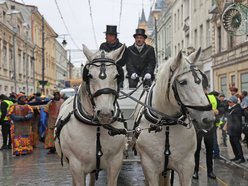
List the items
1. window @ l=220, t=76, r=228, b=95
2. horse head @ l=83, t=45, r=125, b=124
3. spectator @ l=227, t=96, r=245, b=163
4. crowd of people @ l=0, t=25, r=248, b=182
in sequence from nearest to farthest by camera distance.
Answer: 1. horse head @ l=83, t=45, r=125, b=124
2. crowd of people @ l=0, t=25, r=248, b=182
3. spectator @ l=227, t=96, r=245, b=163
4. window @ l=220, t=76, r=228, b=95

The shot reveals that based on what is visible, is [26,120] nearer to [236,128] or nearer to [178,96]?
[236,128]

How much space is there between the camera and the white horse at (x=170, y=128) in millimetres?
4680

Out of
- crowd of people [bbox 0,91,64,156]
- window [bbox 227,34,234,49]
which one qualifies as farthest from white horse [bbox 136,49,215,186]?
window [bbox 227,34,234,49]

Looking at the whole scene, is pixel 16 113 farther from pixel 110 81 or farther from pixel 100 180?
pixel 110 81

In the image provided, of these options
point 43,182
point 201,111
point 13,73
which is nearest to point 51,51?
point 13,73

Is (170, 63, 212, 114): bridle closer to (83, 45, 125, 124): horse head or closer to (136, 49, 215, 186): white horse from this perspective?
(136, 49, 215, 186): white horse

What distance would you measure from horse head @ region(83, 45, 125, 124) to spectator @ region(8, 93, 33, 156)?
9567 mm

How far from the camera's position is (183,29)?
41031mm

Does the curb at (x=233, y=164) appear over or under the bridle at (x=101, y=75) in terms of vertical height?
under

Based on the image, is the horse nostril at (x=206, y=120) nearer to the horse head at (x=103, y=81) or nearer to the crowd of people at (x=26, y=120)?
the horse head at (x=103, y=81)

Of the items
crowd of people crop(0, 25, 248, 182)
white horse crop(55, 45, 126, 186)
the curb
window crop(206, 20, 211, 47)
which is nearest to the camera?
white horse crop(55, 45, 126, 186)

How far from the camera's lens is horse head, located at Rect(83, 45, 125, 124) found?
14.1 ft

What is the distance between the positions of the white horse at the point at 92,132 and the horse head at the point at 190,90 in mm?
644

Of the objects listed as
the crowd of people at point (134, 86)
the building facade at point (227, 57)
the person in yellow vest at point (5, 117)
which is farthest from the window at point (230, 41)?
the person in yellow vest at point (5, 117)
